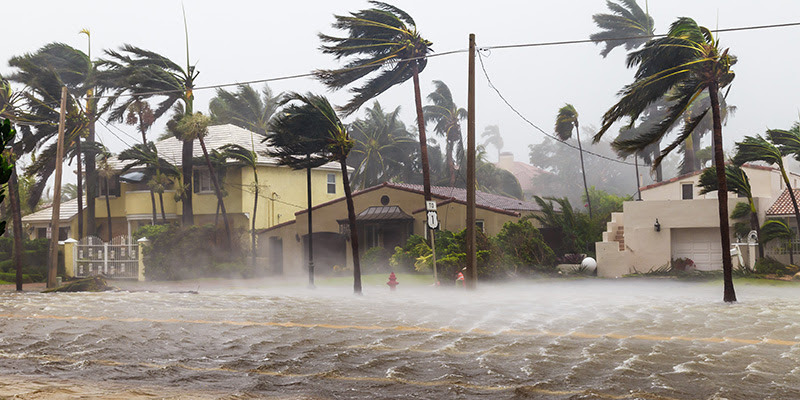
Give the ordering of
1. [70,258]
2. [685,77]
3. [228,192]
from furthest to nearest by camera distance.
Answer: [228,192] < [70,258] < [685,77]

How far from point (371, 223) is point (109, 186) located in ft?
60.1

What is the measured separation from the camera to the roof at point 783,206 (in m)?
31.6

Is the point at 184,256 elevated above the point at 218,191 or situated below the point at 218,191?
below

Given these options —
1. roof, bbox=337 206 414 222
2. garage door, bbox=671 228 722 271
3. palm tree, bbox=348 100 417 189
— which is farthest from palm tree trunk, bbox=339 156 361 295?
palm tree, bbox=348 100 417 189

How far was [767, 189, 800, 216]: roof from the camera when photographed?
3164 cm

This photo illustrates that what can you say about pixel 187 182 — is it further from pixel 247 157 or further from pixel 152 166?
pixel 247 157

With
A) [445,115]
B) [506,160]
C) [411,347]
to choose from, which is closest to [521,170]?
[506,160]

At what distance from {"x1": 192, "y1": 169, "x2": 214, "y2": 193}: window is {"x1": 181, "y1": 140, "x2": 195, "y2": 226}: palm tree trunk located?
1091mm

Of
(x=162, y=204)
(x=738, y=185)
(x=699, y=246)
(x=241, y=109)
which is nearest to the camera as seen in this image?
(x=738, y=185)

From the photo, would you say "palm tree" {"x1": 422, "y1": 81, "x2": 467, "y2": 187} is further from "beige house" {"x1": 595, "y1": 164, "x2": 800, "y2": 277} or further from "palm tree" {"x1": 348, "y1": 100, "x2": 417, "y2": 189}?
"beige house" {"x1": 595, "y1": 164, "x2": 800, "y2": 277}

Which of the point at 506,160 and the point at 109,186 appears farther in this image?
the point at 506,160

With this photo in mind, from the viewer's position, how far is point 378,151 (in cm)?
6594

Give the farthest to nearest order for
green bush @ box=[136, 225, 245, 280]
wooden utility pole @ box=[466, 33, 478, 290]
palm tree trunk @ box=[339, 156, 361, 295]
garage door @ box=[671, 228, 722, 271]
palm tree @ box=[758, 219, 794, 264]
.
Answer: green bush @ box=[136, 225, 245, 280], garage door @ box=[671, 228, 722, 271], palm tree @ box=[758, 219, 794, 264], palm tree trunk @ box=[339, 156, 361, 295], wooden utility pole @ box=[466, 33, 478, 290]

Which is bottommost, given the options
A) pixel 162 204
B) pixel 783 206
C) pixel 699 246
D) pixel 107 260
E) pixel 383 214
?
pixel 699 246
